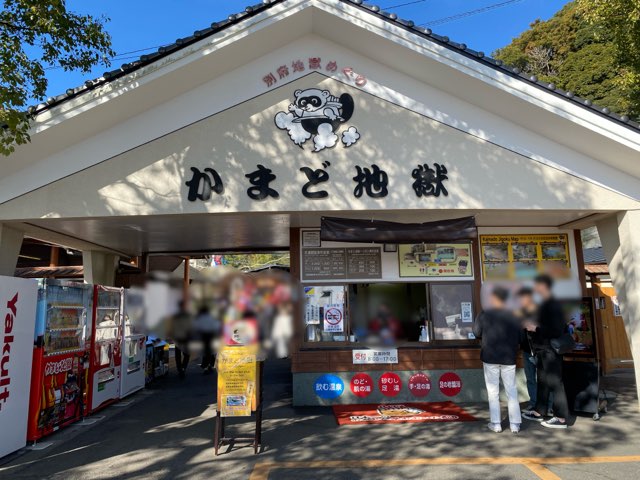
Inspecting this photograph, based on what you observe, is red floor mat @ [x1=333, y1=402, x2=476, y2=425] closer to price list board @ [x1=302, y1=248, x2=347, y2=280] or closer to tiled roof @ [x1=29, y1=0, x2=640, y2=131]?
price list board @ [x1=302, y1=248, x2=347, y2=280]

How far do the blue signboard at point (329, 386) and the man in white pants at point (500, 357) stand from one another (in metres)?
2.60

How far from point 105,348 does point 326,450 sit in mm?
4825

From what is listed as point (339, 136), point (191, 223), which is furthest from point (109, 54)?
point (339, 136)

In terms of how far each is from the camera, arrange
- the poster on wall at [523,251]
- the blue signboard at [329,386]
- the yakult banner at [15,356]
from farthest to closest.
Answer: the poster on wall at [523,251], the blue signboard at [329,386], the yakult banner at [15,356]

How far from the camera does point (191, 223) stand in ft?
26.1

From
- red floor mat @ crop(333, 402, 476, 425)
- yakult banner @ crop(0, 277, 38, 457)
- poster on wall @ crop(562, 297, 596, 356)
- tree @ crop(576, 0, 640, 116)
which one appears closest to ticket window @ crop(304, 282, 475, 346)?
red floor mat @ crop(333, 402, 476, 425)

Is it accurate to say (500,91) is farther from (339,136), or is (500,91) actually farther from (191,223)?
(191,223)

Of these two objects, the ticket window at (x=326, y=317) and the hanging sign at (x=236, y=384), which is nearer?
the hanging sign at (x=236, y=384)

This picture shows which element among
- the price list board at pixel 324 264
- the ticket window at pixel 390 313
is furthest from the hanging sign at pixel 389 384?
the price list board at pixel 324 264

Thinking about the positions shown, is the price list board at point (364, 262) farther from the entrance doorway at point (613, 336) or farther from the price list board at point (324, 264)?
the entrance doorway at point (613, 336)

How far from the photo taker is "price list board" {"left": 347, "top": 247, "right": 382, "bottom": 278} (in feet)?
26.6

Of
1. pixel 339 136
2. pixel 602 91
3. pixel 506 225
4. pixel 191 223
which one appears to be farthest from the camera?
pixel 602 91

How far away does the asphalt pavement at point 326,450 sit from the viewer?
15.6ft

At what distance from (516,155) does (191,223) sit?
5.65m
